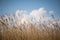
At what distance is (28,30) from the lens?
7.02 feet

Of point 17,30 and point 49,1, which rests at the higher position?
point 49,1

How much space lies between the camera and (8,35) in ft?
7.08

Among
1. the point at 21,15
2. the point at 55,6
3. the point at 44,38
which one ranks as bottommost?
the point at 44,38

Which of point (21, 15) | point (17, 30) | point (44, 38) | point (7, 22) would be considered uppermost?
point (21, 15)

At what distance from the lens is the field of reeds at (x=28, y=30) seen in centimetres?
212

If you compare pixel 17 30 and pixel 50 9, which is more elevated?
pixel 50 9

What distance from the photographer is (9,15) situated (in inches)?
86.3

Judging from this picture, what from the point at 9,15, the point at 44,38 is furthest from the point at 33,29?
the point at 9,15

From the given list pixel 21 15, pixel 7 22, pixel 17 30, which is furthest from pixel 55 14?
pixel 7 22

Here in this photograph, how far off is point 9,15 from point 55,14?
0.99m

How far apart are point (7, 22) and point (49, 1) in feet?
3.33

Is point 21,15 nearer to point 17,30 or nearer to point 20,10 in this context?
point 20,10

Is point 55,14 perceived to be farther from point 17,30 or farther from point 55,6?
point 17,30

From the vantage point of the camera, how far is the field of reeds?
83.4 inches
